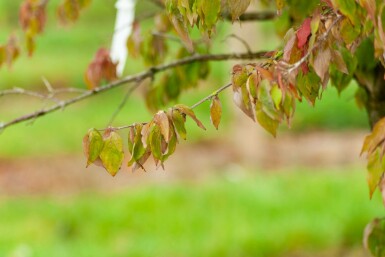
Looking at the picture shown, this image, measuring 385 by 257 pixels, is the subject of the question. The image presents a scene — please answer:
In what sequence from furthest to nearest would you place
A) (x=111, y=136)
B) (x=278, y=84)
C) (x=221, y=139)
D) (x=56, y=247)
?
(x=221, y=139) < (x=56, y=247) < (x=111, y=136) < (x=278, y=84)

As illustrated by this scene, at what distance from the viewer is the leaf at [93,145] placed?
196cm

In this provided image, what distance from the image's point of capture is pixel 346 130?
35.1ft

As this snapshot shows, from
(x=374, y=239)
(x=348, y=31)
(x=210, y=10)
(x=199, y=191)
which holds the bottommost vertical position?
(x=199, y=191)


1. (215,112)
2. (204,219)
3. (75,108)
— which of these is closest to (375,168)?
(215,112)

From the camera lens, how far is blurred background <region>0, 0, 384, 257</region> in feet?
18.3

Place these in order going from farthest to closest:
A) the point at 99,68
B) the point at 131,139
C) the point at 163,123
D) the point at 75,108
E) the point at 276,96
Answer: the point at 75,108 < the point at 99,68 < the point at 131,139 < the point at 163,123 < the point at 276,96

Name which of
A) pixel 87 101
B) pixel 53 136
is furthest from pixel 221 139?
pixel 87 101

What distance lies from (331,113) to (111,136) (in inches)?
363

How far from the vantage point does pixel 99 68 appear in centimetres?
323

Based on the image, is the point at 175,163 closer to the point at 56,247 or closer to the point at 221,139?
the point at 221,139

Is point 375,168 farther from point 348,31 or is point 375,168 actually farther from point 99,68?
point 99,68

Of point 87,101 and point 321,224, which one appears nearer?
point 321,224

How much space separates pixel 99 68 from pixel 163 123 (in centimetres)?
145

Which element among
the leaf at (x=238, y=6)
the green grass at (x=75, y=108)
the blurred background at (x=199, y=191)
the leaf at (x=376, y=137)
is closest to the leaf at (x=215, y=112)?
the leaf at (x=238, y=6)
